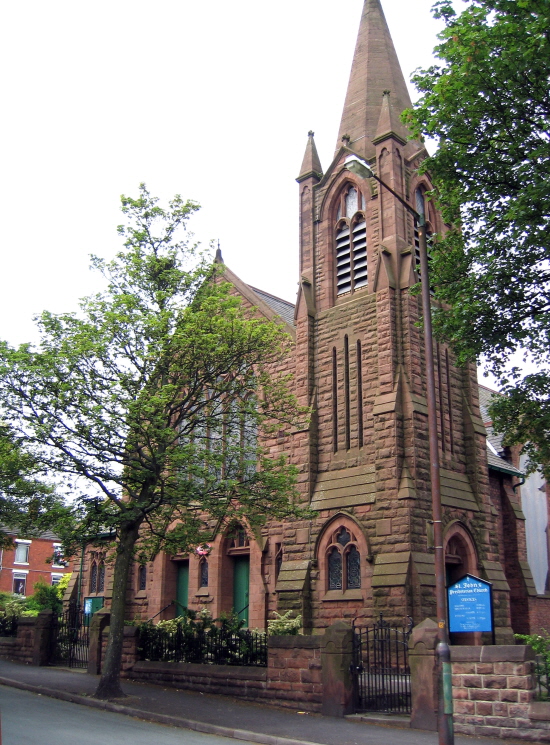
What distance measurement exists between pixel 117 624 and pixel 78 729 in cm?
453

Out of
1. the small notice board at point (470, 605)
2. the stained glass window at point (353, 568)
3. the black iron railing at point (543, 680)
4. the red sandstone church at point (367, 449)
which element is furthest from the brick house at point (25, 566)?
the black iron railing at point (543, 680)

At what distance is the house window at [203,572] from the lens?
25.4m

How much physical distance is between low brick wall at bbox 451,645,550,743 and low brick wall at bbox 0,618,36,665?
1616cm

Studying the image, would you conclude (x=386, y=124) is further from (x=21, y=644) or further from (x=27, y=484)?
(x=21, y=644)

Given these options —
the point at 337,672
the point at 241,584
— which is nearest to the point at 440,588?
the point at 337,672

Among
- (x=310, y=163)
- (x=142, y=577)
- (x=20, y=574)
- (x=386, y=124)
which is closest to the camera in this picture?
(x=386, y=124)

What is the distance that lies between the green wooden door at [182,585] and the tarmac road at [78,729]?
11.0 meters

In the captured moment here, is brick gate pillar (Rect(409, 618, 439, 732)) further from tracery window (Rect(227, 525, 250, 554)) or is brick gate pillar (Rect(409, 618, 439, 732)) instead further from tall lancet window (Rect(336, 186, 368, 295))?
tall lancet window (Rect(336, 186, 368, 295))

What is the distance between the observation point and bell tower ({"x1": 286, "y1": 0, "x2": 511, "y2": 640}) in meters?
19.9

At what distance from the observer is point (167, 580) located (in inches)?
1055

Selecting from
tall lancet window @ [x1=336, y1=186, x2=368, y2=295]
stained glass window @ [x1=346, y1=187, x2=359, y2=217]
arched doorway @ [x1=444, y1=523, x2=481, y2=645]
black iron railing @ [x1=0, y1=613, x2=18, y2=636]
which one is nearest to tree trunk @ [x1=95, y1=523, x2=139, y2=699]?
arched doorway @ [x1=444, y1=523, x2=481, y2=645]

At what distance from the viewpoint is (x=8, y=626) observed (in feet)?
85.7

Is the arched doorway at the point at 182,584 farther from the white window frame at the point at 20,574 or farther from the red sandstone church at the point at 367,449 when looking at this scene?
the white window frame at the point at 20,574

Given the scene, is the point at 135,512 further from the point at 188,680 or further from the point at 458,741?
the point at 458,741
